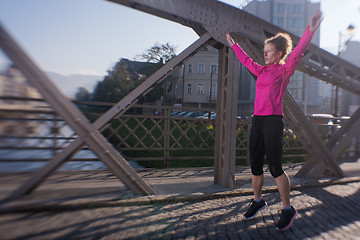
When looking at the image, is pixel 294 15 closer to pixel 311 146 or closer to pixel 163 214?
A: pixel 311 146

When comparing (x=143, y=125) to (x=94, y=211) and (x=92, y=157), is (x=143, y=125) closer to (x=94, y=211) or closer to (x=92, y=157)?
(x=92, y=157)

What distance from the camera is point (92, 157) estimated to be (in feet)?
16.7

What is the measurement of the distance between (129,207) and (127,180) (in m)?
0.29

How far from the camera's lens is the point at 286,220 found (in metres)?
2.64

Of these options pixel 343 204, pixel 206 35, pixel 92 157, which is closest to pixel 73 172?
pixel 92 157

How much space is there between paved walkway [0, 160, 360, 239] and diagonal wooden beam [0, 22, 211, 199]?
4.6 inches

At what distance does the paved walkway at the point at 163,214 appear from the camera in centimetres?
225

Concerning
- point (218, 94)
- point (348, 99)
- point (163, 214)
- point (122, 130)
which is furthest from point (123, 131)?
point (348, 99)

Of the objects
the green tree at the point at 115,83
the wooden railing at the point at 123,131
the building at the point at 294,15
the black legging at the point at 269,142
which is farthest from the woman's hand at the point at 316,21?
the building at the point at 294,15

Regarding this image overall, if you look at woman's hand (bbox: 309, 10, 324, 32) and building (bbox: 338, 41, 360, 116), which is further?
building (bbox: 338, 41, 360, 116)

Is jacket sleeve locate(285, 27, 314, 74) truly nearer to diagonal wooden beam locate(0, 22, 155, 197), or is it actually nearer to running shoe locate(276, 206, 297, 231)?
running shoe locate(276, 206, 297, 231)

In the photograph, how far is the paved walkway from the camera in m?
2.25

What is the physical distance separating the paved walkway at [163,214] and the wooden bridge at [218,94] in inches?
7.1

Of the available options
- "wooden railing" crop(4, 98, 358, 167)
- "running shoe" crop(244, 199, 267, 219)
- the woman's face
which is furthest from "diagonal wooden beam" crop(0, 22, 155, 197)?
the woman's face
